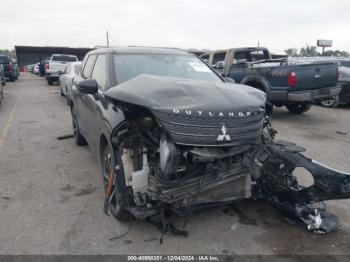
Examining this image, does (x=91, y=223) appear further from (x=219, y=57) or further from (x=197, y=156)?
(x=219, y=57)

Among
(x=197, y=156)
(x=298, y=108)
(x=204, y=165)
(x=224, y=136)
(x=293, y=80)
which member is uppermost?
(x=293, y=80)

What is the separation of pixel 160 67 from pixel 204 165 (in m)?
1.97

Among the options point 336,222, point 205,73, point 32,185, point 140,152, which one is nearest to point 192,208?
point 140,152

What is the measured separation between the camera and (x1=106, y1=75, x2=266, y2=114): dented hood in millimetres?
2928

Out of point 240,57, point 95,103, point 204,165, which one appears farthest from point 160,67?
point 240,57

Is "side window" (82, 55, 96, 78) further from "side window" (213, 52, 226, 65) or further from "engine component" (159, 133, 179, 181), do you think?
"side window" (213, 52, 226, 65)

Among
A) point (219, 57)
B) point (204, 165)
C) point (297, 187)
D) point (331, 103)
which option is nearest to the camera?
point (204, 165)

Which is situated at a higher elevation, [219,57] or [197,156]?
[219,57]

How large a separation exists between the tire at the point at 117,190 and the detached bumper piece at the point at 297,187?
1347 millimetres

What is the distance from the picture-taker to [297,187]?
3.38 metres

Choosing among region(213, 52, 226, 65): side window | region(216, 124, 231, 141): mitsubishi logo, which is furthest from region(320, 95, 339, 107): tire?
region(216, 124, 231, 141): mitsubishi logo

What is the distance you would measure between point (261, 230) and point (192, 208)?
0.89 metres

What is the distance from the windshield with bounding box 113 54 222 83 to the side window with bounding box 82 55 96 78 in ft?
3.02

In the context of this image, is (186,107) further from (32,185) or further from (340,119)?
(340,119)
